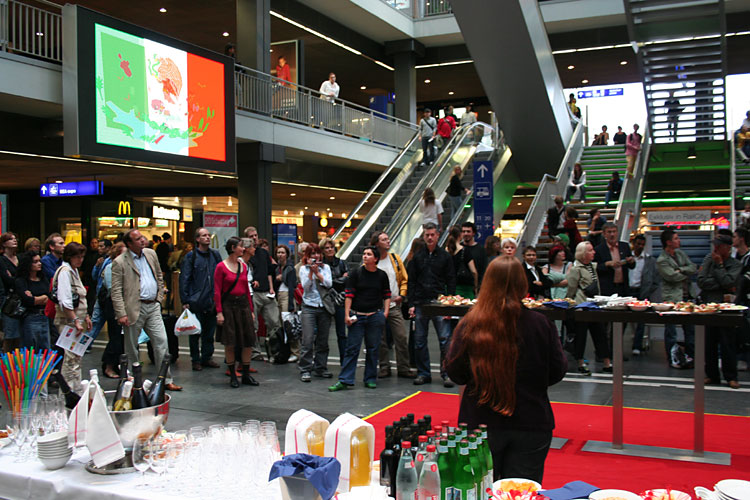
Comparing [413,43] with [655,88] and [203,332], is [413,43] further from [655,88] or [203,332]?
[203,332]

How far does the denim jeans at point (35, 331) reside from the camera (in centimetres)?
730

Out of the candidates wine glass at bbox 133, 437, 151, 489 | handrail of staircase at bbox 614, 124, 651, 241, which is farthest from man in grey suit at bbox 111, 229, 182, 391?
handrail of staircase at bbox 614, 124, 651, 241

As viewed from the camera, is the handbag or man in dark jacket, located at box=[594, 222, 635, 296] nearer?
the handbag

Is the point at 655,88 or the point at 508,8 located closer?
the point at 508,8

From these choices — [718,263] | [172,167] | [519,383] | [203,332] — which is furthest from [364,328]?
[172,167]

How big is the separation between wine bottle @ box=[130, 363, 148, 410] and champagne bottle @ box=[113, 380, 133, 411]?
16 mm

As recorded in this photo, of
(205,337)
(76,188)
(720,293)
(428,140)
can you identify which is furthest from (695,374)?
(76,188)

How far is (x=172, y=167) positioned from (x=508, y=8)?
23.5 feet

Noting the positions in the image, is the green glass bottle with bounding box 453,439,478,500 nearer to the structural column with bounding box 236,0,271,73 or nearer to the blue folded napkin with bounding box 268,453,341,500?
the blue folded napkin with bounding box 268,453,341,500

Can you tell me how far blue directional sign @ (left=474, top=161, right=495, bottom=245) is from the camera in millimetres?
12109

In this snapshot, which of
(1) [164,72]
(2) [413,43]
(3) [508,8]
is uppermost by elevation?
(2) [413,43]

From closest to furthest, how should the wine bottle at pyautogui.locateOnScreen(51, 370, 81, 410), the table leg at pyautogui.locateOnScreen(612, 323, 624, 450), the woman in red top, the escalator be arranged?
the wine bottle at pyautogui.locateOnScreen(51, 370, 81, 410)
the table leg at pyautogui.locateOnScreen(612, 323, 624, 450)
the woman in red top
the escalator

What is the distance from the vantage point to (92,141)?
11.0m

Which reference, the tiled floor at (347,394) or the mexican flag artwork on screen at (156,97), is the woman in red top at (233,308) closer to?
the tiled floor at (347,394)
